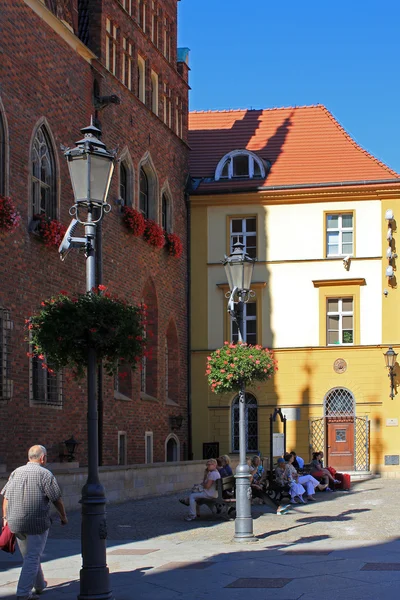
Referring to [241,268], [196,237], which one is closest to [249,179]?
[196,237]

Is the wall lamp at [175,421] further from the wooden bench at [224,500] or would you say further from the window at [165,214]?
the wooden bench at [224,500]

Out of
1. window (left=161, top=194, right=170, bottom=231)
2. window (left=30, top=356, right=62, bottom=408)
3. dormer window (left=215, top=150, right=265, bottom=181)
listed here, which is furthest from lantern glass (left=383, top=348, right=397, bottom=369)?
window (left=30, top=356, right=62, bottom=408)

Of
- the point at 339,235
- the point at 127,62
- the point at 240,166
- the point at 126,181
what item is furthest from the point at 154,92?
the point at 339,235

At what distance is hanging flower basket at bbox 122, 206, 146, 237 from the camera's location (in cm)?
2994

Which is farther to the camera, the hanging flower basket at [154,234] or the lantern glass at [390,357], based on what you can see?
the lantern glass at [390,357]

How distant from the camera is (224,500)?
63.4 feet

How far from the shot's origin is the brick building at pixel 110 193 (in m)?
22.7

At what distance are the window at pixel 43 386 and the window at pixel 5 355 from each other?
1080mm

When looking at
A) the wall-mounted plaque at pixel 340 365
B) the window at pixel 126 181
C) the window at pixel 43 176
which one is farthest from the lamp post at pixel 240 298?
the wall-mounted plaque at pixel 340 365

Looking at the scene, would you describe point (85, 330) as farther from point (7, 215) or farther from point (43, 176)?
point (43, 176)

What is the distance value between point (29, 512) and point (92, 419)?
1.11m

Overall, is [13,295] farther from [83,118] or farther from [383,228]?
[383,228]

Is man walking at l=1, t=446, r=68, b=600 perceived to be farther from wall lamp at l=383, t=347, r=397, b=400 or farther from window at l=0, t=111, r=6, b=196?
wall lamp at l=383, t=347, r=397, b=400

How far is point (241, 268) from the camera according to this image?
56.9ft
